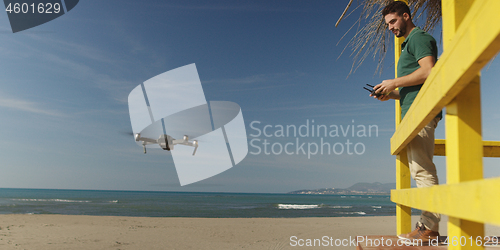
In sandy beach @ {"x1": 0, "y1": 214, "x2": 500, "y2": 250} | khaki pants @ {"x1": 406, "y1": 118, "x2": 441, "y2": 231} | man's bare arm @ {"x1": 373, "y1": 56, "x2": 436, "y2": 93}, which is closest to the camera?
man's bare arm @ {"x1": 373, "y1": 56, "x2": 436, "y2": 93}

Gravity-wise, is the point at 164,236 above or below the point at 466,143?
below

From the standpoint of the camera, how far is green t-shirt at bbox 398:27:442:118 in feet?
6.30

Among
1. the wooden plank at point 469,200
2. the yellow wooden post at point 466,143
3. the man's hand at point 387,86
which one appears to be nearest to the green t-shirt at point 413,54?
the man's hand at point 387,86

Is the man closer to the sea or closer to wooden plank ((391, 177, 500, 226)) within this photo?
wooden plank ((391, 177, 500, 226))

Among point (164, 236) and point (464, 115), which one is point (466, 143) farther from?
point (164, 236)

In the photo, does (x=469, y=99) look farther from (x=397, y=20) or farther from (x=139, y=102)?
(x=139, y=102)

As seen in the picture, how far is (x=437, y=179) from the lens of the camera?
2010 mm

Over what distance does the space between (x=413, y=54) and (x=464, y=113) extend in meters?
1.33

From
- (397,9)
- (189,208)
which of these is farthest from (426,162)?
(189,208)

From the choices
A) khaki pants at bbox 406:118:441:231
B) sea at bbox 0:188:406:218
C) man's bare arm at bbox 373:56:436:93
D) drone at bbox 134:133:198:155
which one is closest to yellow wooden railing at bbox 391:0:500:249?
man's bare arm at bbox 373:56:436:93

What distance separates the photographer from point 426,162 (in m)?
1.97

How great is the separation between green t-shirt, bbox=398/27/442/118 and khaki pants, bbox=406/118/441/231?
20 cm

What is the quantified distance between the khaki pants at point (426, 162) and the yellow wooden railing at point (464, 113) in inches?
33.9

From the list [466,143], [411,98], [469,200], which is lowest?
[469,200]
